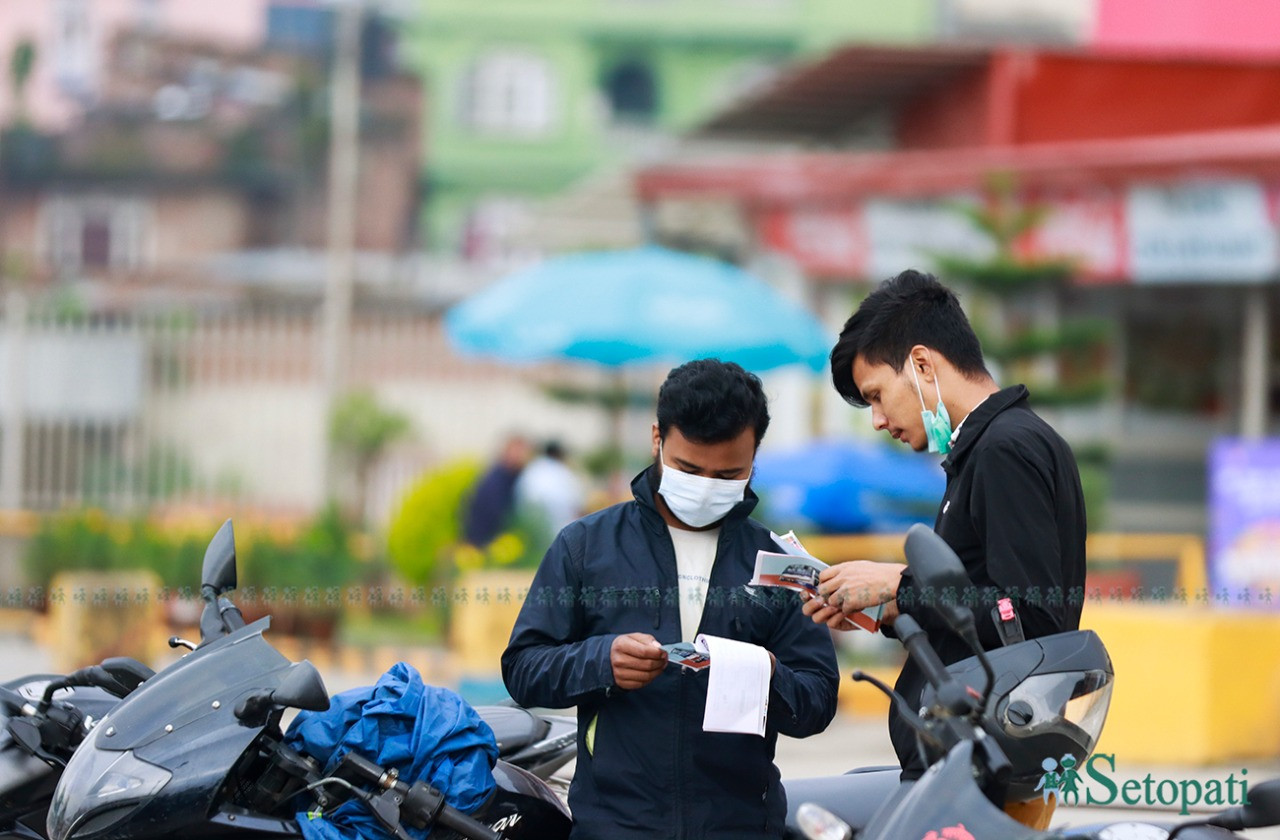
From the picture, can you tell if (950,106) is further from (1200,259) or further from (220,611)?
(220,611)

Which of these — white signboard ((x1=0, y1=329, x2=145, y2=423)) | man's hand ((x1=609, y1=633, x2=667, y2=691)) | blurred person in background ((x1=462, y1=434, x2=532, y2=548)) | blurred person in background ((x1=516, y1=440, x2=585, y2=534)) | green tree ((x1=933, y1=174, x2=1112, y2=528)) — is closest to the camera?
man's hand ((x1=609, y1=633, x2=667, y2=691))

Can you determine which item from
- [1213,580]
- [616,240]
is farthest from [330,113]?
[1213,580]

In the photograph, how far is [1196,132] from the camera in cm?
1387

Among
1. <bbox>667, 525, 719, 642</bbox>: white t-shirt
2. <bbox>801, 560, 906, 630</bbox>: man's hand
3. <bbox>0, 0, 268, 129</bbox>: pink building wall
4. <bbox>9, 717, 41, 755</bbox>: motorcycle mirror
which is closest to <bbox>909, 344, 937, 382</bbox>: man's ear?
<bbox>801, 560, 906, 630</bbox>: man's hand

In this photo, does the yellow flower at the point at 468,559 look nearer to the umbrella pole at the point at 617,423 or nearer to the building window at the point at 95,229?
the umbrella pole at the point at 617,423

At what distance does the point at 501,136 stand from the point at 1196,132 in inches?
932

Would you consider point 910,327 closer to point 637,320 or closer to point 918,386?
point 918,386

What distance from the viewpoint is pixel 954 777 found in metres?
2.85

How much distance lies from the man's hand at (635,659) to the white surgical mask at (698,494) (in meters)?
0.33

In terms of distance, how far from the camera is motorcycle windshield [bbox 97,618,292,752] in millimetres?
3377

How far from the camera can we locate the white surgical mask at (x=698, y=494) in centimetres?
346

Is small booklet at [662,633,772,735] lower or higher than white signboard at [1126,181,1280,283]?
lower

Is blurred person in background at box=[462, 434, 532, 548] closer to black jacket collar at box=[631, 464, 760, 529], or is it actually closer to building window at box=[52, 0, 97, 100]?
black jacket collar at box=[631, 464, 760, 529]

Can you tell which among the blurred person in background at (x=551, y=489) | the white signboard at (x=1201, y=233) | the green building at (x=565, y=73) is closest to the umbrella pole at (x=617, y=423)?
the blurred person in background at (x=551, y=489)
